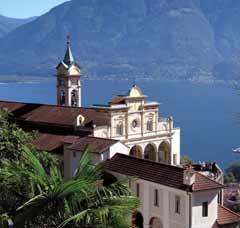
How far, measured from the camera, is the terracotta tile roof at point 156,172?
75.8ft

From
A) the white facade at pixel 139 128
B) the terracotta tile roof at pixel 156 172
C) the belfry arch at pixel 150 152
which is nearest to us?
the terracotta tile roof at pixel 156 172

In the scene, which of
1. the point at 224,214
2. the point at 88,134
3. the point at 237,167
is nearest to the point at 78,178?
the point at 224,214

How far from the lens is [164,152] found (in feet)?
136

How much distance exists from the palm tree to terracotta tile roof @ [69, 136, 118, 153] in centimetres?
1917

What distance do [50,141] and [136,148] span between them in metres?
5.63

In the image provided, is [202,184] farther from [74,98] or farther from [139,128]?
[74,98]

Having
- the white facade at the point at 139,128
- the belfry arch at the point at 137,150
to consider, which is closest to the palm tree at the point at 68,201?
the white facade at the point at 139,128

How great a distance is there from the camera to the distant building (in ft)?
76.1

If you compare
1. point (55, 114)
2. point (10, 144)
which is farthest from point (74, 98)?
point (10, 144)

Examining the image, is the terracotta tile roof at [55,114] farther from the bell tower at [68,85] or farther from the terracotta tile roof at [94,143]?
the bell tower at [68,85]

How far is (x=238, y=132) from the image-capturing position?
498ft

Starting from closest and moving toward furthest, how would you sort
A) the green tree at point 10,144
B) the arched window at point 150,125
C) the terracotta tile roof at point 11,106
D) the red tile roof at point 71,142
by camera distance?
the green tree at point 10,144 → the red tile roof at point 71,142 → the arched window at point 150,125 → the terracotta tile roof at point 11,106

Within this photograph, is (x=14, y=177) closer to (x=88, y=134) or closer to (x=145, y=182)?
(x=145, y=182)

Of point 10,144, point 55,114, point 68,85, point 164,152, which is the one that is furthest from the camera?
point 68,85
